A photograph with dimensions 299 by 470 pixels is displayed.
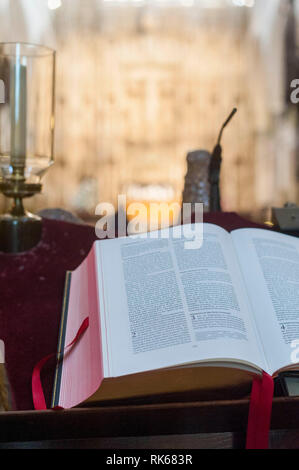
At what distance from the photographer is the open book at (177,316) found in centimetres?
44

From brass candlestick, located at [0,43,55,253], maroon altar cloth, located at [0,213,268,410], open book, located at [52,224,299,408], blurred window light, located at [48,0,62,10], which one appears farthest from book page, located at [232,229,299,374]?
blurred window light, located at [48,0,62,10]

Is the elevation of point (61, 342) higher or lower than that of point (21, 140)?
lower

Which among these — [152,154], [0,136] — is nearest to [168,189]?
[152,154]

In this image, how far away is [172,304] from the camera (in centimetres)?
49

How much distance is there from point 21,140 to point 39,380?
392mm

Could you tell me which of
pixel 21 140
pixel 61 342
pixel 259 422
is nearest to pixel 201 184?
pixel 21 140

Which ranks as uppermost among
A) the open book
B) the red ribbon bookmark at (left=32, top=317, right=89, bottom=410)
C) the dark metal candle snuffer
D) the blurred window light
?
the blurred window light

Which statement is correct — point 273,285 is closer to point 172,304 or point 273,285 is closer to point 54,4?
point 172,304

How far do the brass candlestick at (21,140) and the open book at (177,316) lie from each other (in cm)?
19

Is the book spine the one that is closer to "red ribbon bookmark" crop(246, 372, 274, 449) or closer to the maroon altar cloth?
the maroon altar cloth

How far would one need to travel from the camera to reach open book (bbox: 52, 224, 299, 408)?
1.45 ft

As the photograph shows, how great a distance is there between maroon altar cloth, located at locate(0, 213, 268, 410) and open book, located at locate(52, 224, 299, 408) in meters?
0.03

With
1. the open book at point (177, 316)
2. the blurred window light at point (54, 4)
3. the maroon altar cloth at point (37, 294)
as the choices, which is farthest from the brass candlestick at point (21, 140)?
the blurred window light at point (54, 4)

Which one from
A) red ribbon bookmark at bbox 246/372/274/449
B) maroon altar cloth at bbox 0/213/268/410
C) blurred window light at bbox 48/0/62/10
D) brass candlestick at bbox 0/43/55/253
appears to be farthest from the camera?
blurred window light at bbox 48/0/62/10
